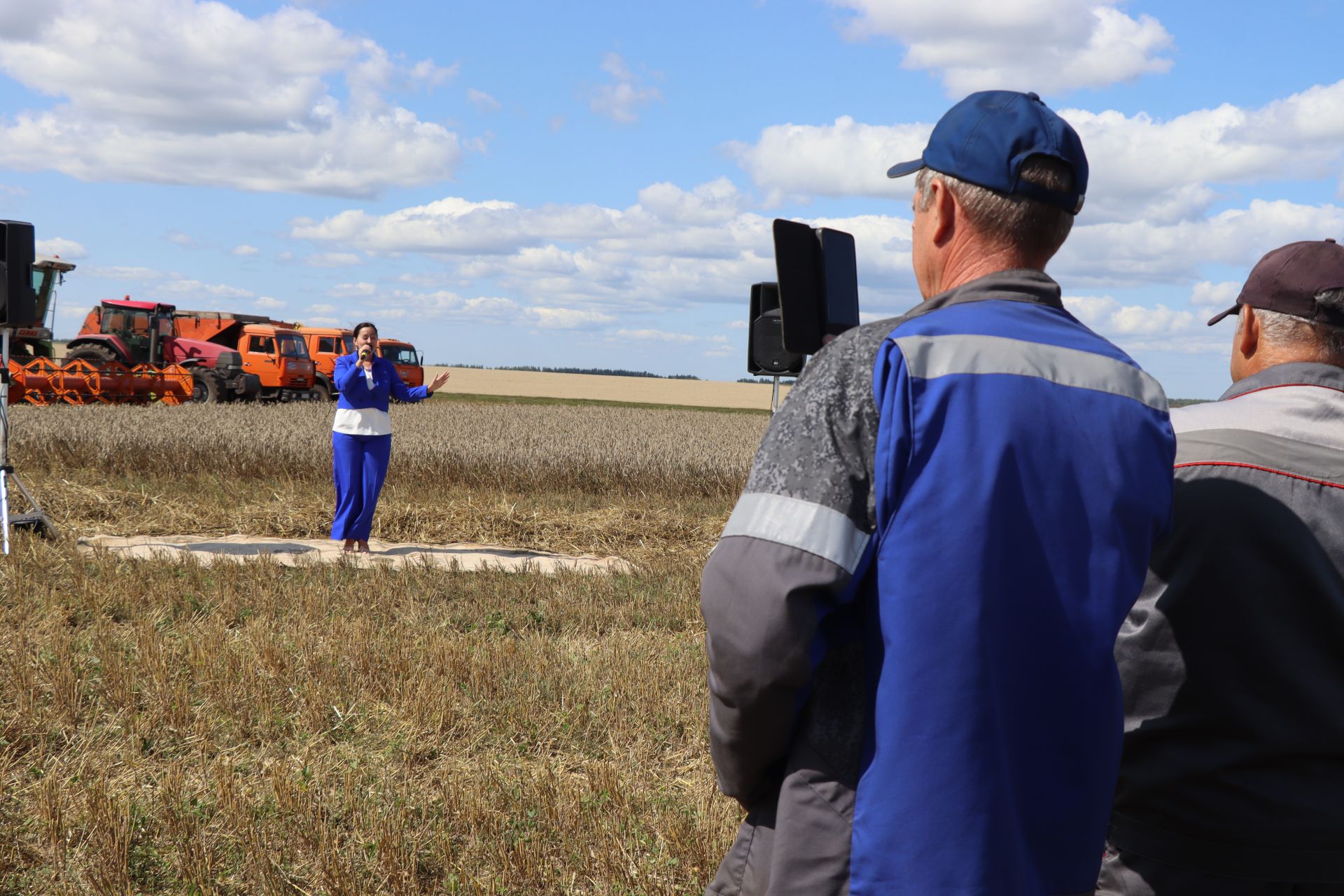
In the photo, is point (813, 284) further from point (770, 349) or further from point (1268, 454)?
point (1268, 454)

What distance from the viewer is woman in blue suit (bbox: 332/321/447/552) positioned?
376 inches

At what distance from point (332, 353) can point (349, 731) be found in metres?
33.5

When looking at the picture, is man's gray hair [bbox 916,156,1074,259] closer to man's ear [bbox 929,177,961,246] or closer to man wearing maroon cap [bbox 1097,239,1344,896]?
man's ear [bbox 929,177,961,246]

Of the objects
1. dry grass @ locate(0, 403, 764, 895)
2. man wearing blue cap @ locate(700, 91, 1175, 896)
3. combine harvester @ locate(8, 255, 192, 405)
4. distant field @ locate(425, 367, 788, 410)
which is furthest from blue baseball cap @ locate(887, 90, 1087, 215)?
distant field @ locate(425, 367, 788, 410)

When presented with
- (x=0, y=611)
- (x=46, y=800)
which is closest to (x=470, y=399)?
(x=0, y=611)

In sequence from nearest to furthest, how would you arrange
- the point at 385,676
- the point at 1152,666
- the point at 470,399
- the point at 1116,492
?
the point at 1116,492 → the point at 1152,666 → the point at 385,676 → the point at 470,399

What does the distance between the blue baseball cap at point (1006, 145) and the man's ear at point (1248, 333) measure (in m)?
0.71

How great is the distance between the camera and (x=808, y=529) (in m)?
1.52

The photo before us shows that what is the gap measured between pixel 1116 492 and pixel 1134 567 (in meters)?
0.13

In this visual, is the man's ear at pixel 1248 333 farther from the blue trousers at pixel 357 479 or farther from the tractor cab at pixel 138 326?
the tractor cab at pixel 138 326

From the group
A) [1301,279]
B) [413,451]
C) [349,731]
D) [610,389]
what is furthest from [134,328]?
[610,389]

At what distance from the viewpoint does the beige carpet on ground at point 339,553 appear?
923 centimetres

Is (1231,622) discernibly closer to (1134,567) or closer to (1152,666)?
(1152,666)

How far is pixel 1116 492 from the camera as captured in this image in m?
1.63
